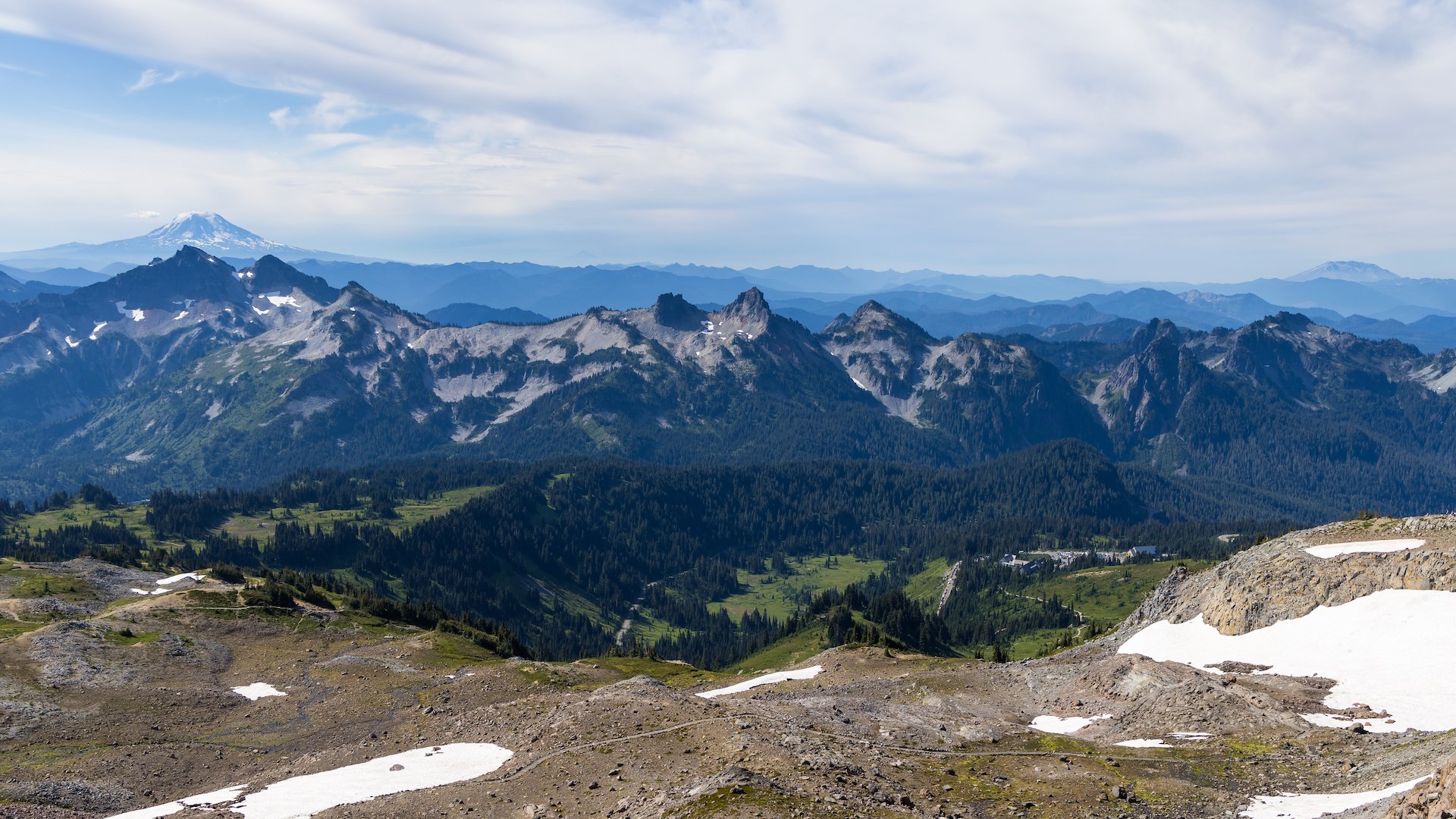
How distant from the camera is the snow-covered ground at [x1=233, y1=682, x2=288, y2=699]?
238 feet

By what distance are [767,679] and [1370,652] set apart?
1960 inches

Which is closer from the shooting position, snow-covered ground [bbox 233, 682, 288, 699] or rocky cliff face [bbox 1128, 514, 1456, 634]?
rocky cliff face [bbox 1128, 514, 1456, 634]

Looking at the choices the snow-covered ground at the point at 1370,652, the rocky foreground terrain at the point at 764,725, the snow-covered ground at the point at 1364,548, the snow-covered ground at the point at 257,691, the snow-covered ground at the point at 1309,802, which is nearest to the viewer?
the snow-covered ground at the point at 1309,802

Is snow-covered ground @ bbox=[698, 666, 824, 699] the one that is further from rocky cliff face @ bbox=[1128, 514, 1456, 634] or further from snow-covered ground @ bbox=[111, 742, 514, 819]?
rocky cliff face @ bbox=[1128, 514, 1456, 634]

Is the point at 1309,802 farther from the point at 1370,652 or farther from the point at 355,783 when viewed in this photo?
the point at 355,783

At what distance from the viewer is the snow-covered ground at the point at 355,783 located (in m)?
43.1

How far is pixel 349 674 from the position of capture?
260ft

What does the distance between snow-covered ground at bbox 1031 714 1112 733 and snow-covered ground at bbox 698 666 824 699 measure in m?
28.8

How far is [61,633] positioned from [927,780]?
86.5 metres

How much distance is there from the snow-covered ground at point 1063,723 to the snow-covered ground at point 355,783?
35.5m

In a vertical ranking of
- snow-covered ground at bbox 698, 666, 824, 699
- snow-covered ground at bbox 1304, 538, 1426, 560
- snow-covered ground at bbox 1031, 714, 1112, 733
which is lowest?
snow-covered ground at bbox 698, 666, 824, 699

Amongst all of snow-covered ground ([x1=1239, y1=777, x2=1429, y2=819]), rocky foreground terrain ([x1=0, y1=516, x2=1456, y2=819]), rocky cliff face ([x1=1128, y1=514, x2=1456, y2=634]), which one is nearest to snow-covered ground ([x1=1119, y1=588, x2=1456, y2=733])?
rocky foreground terrain ([x1=0, y1=516, x2=1456, y2=819])

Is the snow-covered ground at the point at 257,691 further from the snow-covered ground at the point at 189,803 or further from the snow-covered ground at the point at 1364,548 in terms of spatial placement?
the snow-covered ground at the point at 1364,548

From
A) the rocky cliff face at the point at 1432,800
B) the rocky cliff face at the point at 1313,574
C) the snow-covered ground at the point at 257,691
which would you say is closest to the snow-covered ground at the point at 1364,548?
the rocky cliff face at the point at 1313,574
